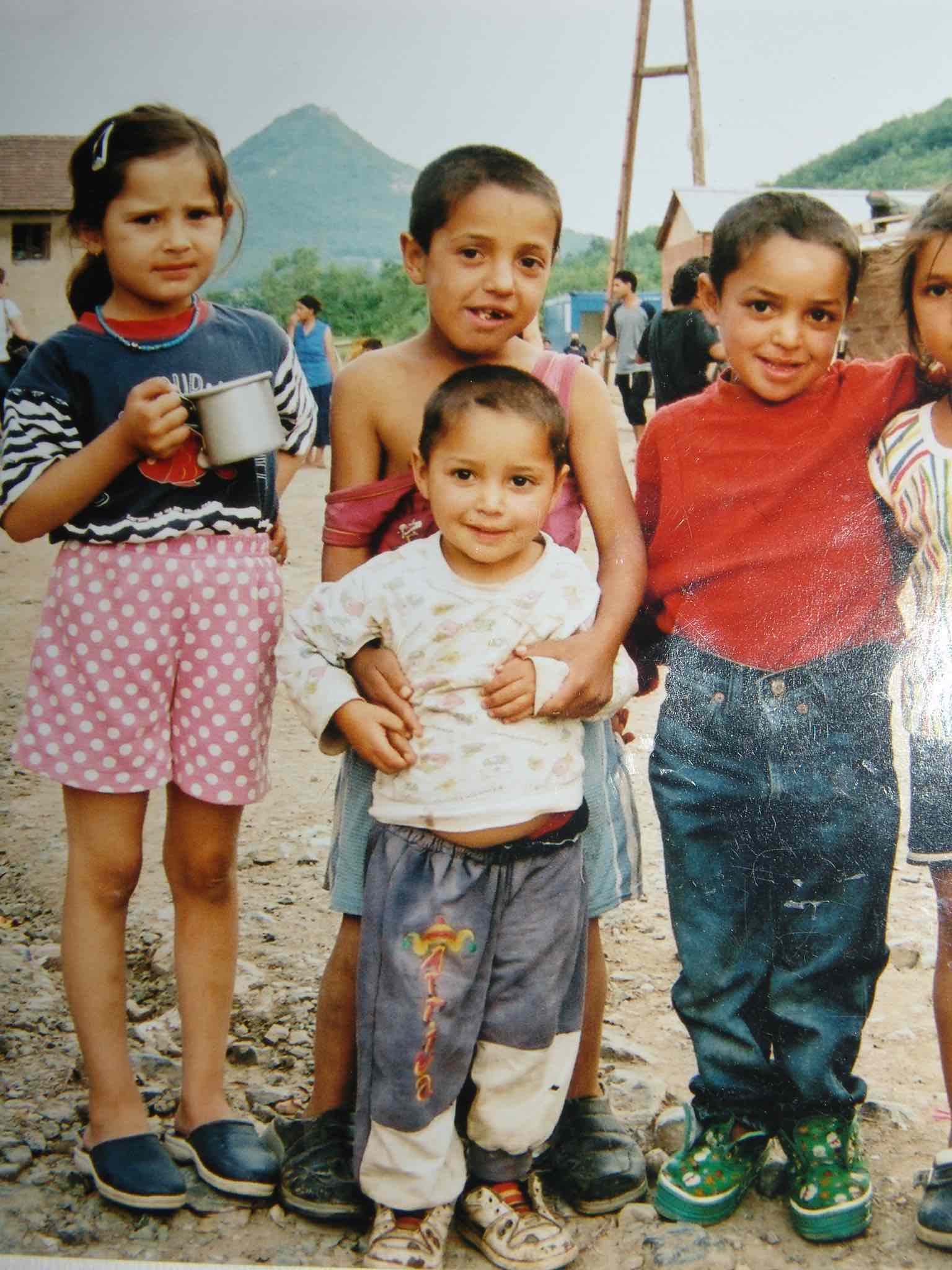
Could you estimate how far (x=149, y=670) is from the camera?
1541mm

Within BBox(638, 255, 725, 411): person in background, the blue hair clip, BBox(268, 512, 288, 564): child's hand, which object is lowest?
BBox(268, 512, 288, 564): child's hand

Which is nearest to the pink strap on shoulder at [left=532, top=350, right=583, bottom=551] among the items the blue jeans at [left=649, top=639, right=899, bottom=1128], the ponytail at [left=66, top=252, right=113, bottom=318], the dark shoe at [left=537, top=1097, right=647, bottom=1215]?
the blue jeans at [left=649, top=639, right=899, bottom=1128]

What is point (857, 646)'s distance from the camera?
1.52 m

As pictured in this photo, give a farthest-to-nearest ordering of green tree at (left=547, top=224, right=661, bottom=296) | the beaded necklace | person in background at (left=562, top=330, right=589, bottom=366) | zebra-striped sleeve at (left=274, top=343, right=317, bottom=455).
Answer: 1. person in background at (left=562, top=330, right=589, bottom=366)
2. green tree at (left=547, top=224, right=661, bottom=296)
3. zebra-striped sleeve at (left=274, top=343, right=317, bottom=455)
4. the beaded necklace

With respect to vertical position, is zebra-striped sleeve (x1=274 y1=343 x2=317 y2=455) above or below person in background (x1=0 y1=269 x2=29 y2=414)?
below

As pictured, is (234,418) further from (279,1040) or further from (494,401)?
(279,1040)

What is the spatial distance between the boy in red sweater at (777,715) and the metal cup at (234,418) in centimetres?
54

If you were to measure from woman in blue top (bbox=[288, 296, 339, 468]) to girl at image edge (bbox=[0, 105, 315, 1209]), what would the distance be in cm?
38

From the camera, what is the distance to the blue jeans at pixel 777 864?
153 centimetres

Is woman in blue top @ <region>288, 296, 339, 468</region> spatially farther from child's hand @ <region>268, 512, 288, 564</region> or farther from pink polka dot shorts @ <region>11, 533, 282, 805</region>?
pink polka dot shorts @ <region>11, 533, 282, 805</region>

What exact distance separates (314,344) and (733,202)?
2.67ft

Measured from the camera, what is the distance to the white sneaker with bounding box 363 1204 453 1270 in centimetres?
145

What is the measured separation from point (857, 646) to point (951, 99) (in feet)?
2.76

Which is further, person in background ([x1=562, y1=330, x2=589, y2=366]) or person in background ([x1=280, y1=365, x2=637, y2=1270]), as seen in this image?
person in background ([x1=562, y1=330, x2=589, y2=366])
